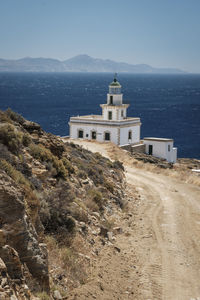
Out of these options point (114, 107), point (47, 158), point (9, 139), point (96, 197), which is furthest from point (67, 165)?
point (114, 107)

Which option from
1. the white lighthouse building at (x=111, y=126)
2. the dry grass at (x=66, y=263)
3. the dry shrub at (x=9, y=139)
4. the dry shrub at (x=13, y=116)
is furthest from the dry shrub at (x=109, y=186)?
the white lighthouse building at (x=111, y=126)

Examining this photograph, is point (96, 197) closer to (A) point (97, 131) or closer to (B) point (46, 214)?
(B) point (46, 214)

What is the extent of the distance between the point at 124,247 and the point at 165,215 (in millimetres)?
5519

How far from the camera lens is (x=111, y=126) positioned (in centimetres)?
4956

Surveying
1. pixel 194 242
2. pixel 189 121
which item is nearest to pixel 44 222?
pixel 194 242

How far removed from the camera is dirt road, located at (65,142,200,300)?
11711 mm

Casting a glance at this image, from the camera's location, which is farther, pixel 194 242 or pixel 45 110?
pixel 45 110

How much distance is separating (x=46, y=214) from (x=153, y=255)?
426 centimetres

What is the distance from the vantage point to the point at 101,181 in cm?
2142

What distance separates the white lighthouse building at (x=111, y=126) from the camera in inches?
1954

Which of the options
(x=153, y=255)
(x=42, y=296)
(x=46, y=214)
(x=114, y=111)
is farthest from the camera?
(x=114, y=111)

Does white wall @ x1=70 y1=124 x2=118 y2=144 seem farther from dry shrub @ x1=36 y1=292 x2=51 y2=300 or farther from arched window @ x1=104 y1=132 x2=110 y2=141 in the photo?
dry shrub @ x1=36 y1=292 x2=51 y2=300

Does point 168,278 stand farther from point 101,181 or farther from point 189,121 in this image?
point 189,121

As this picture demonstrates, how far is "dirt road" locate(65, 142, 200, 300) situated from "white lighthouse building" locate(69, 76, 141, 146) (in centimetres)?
2488
